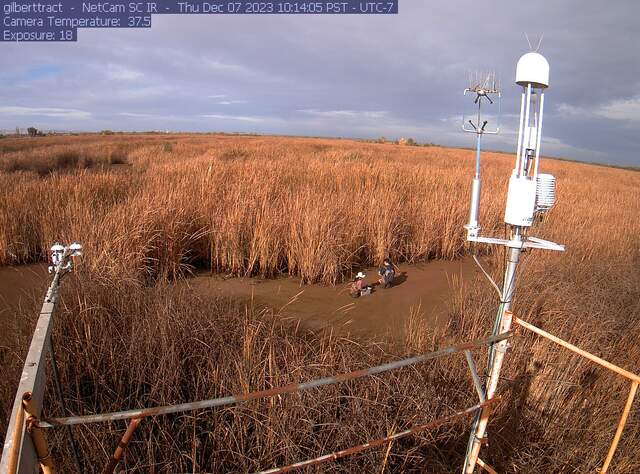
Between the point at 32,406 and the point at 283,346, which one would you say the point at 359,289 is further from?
the point at 32,406

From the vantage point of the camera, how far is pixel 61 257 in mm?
1593

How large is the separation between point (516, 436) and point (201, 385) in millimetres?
1803

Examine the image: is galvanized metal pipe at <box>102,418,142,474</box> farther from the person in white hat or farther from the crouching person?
the crouching person

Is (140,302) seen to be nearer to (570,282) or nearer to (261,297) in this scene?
(261,297)

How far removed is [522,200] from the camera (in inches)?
64.9

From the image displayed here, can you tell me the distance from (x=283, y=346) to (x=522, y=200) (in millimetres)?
1642

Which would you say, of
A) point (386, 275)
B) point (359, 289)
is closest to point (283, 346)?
point (359, 289)

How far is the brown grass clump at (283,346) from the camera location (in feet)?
6.45

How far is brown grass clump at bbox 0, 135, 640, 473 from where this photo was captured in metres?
1.96

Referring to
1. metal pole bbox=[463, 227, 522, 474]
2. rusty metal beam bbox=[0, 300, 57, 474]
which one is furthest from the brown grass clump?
rusty metal beam bbox=[0, 300, 57, 474]

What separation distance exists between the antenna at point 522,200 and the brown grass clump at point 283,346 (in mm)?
159

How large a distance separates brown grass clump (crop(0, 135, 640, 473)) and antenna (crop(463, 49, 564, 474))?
0.52ft

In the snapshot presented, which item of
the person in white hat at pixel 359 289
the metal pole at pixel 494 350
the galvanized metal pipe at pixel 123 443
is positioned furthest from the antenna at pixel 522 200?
the person in white hat at pixel 359 289

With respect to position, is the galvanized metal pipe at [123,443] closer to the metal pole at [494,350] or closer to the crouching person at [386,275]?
the metal pole at [494,350]
